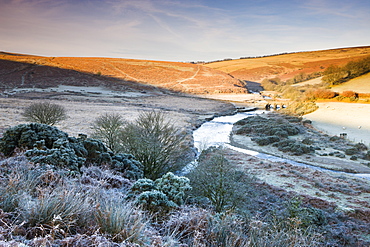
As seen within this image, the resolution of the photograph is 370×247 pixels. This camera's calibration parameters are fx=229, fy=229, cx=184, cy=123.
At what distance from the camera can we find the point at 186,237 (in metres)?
3.35

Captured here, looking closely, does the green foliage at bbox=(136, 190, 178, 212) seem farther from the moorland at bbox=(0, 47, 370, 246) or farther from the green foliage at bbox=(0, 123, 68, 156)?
the green foliage at bbox=(0, 123, 68, 156)

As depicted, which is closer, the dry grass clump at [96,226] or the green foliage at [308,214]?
the dry grass clump at [96,226]

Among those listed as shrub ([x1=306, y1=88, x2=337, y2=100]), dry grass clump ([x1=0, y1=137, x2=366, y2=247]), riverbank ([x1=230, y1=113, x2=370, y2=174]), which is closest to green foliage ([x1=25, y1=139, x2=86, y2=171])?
dry grass clump ([x1=0, y1=137, x2=366, y2=247])

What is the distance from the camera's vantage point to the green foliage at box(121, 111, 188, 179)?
1021 centimetres

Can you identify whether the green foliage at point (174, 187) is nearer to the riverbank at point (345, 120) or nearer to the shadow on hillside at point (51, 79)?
→ the riverbank at point (345, 120)

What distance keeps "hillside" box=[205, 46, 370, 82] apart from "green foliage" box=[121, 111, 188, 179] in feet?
172

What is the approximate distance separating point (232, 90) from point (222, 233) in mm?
65299

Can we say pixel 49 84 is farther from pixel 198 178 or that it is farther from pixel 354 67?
pixel 354 67

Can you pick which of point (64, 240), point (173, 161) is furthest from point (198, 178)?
point (64, 240)

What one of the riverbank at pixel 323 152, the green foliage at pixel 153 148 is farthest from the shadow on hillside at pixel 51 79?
the green foliage at pixel 153 148

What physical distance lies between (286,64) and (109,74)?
196 ft

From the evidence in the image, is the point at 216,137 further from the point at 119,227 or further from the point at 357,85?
the point at 357,85

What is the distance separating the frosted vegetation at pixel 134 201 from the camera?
2664 millimetres

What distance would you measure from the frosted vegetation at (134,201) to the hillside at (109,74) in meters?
53.9
